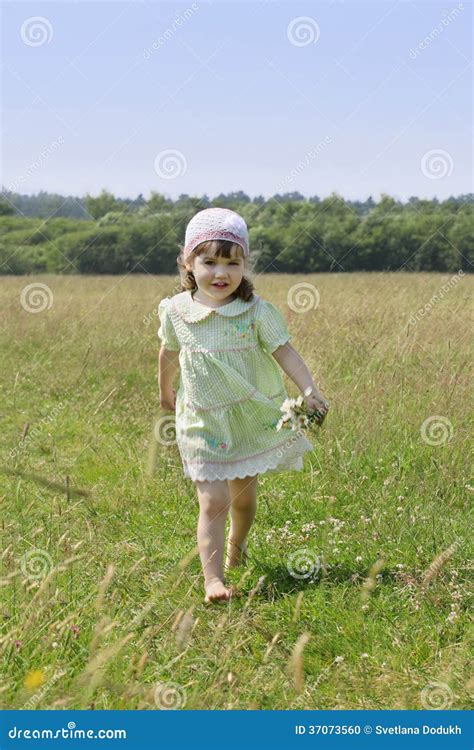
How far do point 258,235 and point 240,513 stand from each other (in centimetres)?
1726

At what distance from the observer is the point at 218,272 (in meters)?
3.34

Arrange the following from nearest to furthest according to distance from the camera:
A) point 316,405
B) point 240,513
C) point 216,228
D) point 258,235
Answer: point 316,405 < point 216,228 < point 240,513 < point 258,235

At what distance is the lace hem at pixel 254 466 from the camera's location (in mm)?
3369

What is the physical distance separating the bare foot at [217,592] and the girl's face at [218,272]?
44.1 inches

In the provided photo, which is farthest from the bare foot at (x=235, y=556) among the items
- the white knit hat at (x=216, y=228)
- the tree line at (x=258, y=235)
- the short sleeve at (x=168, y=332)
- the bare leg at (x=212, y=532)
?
the tree line at (x=258, y=235)

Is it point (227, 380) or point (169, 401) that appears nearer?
point (227, 380)

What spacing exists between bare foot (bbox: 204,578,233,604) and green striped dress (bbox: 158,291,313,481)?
1.40 ft

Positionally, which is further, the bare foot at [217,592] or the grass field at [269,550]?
the bare foot at [217,592]

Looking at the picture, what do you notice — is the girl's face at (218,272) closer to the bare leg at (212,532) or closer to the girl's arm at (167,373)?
the girl's arm at (167,373)

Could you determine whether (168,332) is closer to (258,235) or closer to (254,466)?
(254,466)

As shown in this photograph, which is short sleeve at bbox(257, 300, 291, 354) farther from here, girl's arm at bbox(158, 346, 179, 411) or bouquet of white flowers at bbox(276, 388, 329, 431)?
girl's arm at bbox(158, 346, 179, 411)

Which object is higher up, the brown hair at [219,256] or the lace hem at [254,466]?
the brown hair at [219,256]

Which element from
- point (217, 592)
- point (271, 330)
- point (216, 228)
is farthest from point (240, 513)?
point (216, 228)

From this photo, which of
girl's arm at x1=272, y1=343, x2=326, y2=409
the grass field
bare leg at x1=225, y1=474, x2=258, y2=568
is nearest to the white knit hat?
girl's arm at x1=272, y1=343, x2=326, y2=409
